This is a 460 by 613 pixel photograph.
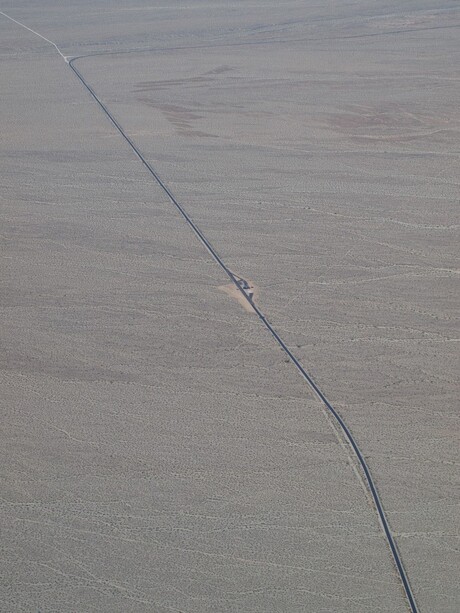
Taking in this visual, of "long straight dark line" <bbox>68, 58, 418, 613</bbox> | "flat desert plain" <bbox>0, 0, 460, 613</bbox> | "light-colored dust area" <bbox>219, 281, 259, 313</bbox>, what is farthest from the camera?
"light-colored dust area" <bbox>219, 281, 259, 313</bbox>

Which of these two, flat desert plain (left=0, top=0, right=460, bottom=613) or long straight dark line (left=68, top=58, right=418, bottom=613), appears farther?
flat desert plain (left=0, top=0, right=460, bottom=613)

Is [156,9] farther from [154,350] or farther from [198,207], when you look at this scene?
[154,350]

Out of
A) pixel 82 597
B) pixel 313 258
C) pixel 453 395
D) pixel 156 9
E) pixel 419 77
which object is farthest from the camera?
pixel 156 9

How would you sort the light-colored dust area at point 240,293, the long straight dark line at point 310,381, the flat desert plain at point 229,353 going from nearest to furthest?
1. the long straight dark line at point 310,381
2. the flat desert plain at point 229,353
3. the light-colored dust area at point 240,293

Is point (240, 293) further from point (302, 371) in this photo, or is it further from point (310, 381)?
point (310, 381)

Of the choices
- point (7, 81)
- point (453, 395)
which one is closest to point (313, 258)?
point (453, 395)

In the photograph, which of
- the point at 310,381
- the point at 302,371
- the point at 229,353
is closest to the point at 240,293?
the point at 229,353

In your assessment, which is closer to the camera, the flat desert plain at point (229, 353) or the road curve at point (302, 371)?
the road curve at point (302, 371)
